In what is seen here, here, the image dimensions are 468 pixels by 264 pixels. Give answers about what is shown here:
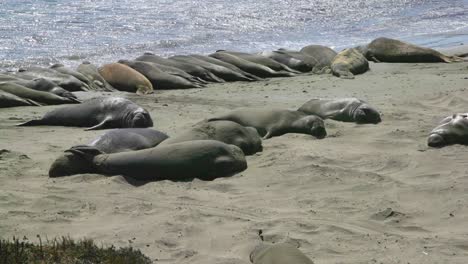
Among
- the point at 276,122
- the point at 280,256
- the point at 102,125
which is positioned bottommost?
the point at 102,125

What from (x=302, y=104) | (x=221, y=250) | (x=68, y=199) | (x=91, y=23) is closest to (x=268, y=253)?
(x=221, y=250)

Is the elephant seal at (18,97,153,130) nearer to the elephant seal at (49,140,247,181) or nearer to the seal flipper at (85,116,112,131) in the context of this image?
the seal flipper at (85,116,112,131)

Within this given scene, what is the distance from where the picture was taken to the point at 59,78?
418 inches

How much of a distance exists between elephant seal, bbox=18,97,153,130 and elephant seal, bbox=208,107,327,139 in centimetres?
100

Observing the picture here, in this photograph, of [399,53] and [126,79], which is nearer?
[126,79]

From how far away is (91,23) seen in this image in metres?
19.3

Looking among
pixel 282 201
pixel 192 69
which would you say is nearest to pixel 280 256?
pixel 282 201

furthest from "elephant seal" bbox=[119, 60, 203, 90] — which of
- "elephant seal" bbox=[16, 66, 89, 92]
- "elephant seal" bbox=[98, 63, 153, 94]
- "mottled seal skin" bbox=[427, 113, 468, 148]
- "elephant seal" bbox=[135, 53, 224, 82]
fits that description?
"mottled seal skin" bbox=[427, 113, 468, 148]

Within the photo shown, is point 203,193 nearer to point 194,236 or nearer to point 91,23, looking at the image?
point 194,236

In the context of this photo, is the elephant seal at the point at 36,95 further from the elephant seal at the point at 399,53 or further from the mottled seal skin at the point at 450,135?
the elephant seal at the point at 399,53

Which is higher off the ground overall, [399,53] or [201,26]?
[399,53]

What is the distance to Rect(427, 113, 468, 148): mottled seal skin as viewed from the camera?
6973mm

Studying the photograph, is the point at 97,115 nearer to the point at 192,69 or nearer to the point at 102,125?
the point at 102,125

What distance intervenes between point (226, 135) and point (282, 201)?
1.32m
